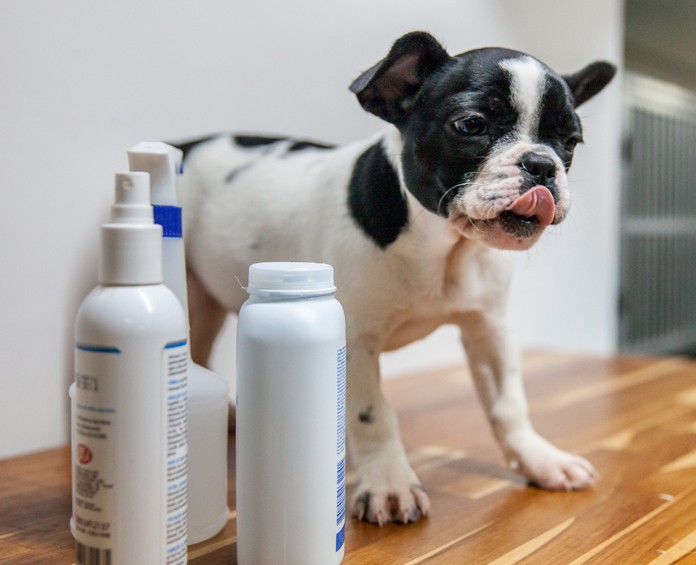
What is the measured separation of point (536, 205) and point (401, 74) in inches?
8.8

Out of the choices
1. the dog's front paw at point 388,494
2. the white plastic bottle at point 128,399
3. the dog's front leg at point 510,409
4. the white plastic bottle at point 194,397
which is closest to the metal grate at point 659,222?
the dog's front leg at point 510,409

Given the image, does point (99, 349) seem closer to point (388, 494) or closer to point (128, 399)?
point (128, 399)

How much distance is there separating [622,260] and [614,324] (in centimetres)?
46

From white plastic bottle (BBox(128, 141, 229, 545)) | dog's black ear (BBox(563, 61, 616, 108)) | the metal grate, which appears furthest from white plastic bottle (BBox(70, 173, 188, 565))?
the metal grate

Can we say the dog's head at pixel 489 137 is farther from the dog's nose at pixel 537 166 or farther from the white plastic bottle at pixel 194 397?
the white plastic bottle at pixel 194 397

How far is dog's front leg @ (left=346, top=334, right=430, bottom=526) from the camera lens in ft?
2.86

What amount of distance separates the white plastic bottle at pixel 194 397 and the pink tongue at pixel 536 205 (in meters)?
0.34

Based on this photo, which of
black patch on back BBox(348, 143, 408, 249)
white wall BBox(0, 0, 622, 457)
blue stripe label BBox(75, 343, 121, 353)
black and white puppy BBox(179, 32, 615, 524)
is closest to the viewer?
blue stripe label BBox(75, 343, 121, 353)

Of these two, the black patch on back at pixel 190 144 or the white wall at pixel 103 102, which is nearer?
the white wall at pixel 103 102

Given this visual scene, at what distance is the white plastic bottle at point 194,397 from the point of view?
0.73 metres

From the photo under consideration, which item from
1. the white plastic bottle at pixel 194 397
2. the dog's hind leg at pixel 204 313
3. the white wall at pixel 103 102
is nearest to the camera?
the white plastic bottle at pixel 194 397

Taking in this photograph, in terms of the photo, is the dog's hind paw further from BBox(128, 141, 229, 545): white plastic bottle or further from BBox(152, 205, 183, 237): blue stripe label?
BBox(152, 205, 183, 237): blue stripe label

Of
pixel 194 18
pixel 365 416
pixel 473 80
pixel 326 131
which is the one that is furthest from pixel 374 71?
pixel 326 131

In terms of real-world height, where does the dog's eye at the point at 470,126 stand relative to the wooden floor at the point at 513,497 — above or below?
above
